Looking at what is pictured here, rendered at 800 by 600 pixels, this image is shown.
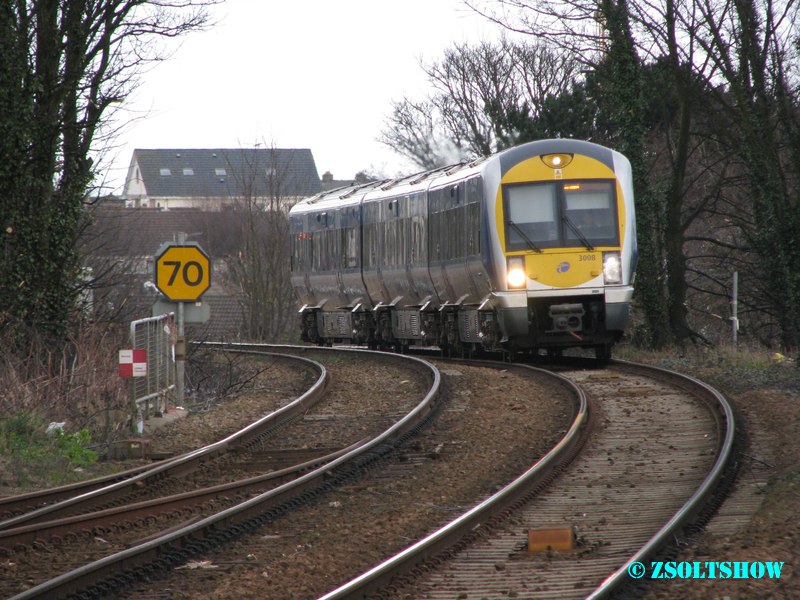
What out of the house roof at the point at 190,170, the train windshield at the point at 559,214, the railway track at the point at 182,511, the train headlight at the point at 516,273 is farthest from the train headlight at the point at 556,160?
the house roof at the point at 190,170

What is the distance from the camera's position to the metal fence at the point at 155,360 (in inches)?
558

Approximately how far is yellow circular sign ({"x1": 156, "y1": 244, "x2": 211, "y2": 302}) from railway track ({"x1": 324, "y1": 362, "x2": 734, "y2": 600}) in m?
5.30

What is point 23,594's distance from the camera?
20.0 ft

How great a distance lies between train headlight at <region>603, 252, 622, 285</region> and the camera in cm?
1922

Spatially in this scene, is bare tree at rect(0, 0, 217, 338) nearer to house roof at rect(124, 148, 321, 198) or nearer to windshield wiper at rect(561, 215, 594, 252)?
windshield wiper at rect(561, 215, 594, 252)

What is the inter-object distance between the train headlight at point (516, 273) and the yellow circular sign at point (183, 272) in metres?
5.47

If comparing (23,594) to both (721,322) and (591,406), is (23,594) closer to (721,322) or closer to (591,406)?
(591,406)

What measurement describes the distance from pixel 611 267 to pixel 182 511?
11.7 metres

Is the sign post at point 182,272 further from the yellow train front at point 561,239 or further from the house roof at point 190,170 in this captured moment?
the house roof at point 190,170

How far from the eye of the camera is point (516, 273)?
19.1m

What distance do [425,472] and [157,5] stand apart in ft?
43.0

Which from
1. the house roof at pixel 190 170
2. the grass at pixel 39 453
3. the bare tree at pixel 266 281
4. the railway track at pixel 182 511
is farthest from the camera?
the house roof at pixel 190 170

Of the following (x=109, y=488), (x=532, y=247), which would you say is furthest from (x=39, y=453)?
(x=532, y=247)

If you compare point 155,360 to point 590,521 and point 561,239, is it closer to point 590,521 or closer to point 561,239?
point 561,239
